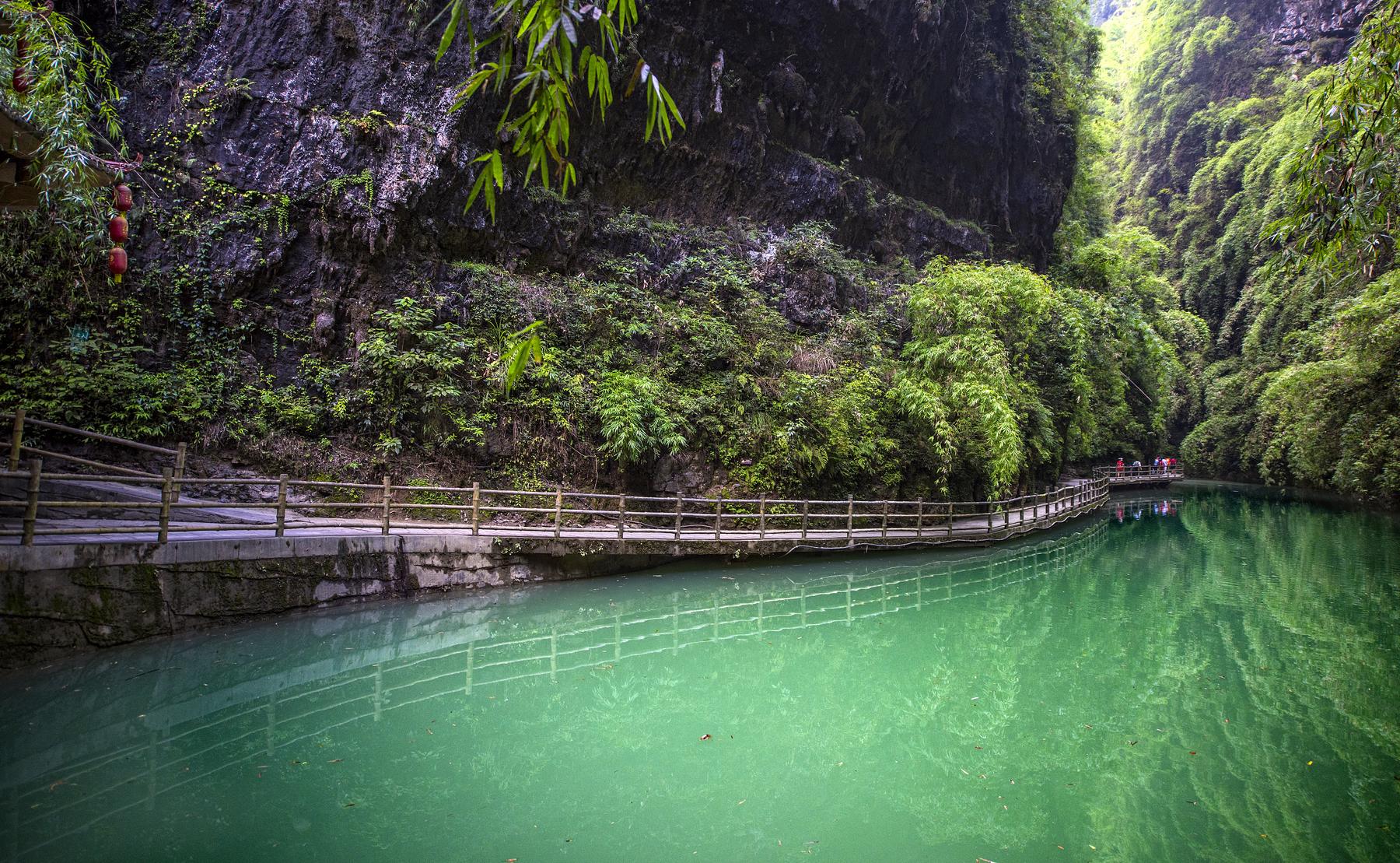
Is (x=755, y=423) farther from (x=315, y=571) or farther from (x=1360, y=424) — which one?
(x=1360, y=424)

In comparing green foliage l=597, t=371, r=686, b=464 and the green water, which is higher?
green foliage l=597, t=371, r=686, b=464

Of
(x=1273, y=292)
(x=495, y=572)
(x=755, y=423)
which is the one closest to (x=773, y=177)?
(x=755, y=423)

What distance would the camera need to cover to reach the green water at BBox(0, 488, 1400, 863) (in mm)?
4250

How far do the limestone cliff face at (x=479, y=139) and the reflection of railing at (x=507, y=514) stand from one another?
3.87m

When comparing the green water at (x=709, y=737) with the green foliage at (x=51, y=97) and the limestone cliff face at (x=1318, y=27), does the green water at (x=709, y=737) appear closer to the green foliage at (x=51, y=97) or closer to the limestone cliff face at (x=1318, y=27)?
the green foliage at (x=51, y=97)

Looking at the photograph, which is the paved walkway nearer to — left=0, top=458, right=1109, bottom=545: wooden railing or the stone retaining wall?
left=0, top=458, right=1109, bottom=545: wooden railing

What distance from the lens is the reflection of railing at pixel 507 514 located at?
7082 millimetres

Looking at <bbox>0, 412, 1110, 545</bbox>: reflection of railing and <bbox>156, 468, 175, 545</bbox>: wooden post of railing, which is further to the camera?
<bbox>0, 412, 1110, 545</bbox>: reflection of railing

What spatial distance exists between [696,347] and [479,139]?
622 cm

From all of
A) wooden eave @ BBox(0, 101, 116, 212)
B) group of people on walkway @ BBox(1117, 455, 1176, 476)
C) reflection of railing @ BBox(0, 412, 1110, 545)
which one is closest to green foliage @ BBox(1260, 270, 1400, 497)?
reflection of railing @ BBox(0, 412, 1110, 545)

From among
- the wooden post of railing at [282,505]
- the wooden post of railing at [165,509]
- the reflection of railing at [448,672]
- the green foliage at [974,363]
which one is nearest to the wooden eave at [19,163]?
the wooden post of railing at [165,509]

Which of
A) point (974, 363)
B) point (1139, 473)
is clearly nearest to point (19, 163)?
point (974, 363)

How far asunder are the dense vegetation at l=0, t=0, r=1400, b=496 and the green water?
12.3ft

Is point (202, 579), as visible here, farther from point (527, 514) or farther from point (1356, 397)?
point (1356, 397)
